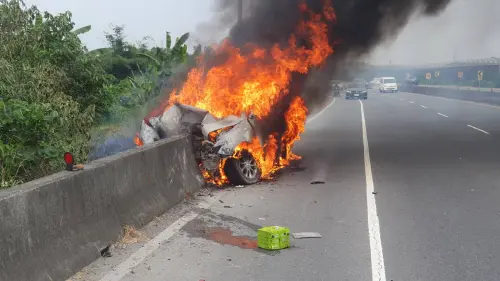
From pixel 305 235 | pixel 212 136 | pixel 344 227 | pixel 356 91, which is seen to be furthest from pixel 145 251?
pixel 356 91

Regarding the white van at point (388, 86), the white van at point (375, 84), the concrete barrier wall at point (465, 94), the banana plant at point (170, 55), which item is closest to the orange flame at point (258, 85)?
the banana plant at point (170, 55)

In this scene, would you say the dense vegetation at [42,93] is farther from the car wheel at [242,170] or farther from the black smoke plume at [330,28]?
the black smoke plume at [330,28]

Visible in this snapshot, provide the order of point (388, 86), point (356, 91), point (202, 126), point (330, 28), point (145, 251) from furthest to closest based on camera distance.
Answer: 1. point (388, 86)
2. point (356, 91)
3. point (330, 28)
4. point (202, 126)
5. point (145, 251)

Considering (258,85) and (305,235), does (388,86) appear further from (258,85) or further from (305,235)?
(305,235)

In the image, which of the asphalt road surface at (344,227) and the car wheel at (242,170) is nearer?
the asphalt road surface at (344,227)

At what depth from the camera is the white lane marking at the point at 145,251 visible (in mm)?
5863

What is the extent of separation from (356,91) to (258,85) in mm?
42161

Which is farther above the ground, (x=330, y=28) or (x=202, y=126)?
(x=330, y=28)

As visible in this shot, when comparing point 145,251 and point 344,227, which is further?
point 344,227

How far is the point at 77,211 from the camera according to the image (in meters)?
6.23

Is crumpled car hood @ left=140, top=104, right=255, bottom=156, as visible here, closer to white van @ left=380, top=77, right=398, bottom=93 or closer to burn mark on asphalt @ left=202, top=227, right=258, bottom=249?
burn mark on asphalt @ left=202, top=227, right=258, bottom=249

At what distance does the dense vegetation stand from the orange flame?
177 cm

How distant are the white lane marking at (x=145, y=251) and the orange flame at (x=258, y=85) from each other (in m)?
2.89

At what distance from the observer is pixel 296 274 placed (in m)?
5.95
